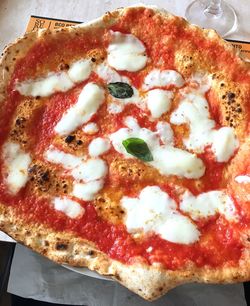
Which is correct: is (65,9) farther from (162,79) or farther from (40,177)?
(40,177)

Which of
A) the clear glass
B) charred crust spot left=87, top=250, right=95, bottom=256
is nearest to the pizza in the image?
charred crust spot left=87, top=250, right=95, bottom=256

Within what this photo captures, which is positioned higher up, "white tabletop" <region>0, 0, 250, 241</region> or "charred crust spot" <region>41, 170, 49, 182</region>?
"white tabletop" <region>0, 0, 250, 241</region>

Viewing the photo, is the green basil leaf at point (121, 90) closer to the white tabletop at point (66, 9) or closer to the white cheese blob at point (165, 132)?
the white cheese blob at point (165, 132)

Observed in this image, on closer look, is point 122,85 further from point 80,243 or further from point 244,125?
point 80,243

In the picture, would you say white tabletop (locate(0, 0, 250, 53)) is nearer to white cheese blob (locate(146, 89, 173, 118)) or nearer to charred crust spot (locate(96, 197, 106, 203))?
white cheese blob (locate(146, 89, 173, 118))

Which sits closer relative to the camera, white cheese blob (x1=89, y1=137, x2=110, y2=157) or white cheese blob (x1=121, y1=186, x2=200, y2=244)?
white cheese blob (x1=121, y1=186, x2=200, y2=244)

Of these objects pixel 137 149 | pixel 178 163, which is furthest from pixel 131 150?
pixel 178 163

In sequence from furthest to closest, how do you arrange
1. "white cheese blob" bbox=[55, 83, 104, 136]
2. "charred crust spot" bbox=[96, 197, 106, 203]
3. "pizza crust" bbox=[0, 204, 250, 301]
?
"white cheese blob" bbox=[55, 83, 104, 136]
"charred crust spot" bbox=[96, 197, 106, 203]
"pizza crust" bbox=[0, 204, 250, 301]
